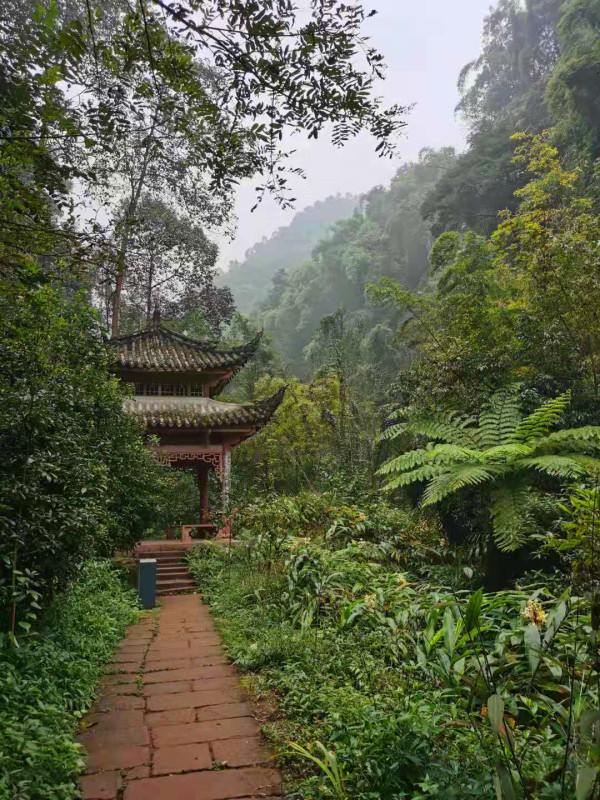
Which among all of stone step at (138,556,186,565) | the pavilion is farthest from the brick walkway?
the pavilion

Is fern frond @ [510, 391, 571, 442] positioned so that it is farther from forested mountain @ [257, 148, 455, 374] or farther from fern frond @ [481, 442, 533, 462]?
forested mountain @ [257, 148, 455, 374]

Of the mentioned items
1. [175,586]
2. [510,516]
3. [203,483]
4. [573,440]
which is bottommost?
[175,586]

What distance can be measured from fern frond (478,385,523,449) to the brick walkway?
3.86m

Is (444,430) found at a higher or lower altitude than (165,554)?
higher

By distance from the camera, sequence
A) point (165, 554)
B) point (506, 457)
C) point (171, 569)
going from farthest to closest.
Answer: point (165, 554) → point (171, 569) → point (506, 457)

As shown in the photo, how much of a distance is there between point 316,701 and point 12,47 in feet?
12.4

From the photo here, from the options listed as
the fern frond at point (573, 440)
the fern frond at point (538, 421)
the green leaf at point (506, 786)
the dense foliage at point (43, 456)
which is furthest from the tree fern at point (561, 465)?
the green leaf at point (506, 786)

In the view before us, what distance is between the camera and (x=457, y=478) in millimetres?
5633

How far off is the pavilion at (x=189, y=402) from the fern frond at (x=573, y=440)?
712 cm

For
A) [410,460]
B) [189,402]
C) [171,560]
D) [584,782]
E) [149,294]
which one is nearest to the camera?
[584,782]

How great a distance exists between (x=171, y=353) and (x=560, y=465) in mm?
9896

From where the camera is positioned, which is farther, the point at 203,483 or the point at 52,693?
the point at 203,483

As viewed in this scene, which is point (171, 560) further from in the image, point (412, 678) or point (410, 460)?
point (412, 678)

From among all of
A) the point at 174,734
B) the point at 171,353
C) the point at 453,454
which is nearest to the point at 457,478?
the point at 453,454
